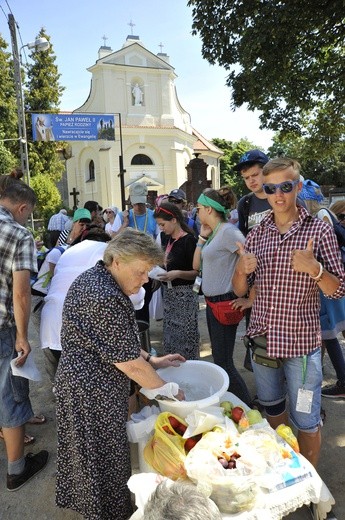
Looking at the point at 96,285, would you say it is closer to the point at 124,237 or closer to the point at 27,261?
the point at 124,237

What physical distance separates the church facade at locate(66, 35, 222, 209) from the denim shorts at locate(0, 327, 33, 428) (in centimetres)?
2718

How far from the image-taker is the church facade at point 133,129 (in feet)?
95.0

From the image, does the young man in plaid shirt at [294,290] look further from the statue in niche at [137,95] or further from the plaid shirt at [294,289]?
the statue in niche at [137,95]

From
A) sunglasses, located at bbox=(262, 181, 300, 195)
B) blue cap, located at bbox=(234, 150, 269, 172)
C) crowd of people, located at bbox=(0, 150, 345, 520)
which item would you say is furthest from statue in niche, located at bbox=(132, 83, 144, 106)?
sunglasses, located at bbox=(262, 181, 300, 195)

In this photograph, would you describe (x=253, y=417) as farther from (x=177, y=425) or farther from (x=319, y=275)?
(x=319, y=275)

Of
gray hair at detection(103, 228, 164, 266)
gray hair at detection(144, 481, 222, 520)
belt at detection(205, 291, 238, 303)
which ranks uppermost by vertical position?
gray hair at detection(103, 228, 164, 266)

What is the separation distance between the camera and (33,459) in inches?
105

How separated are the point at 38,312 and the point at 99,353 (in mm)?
1647

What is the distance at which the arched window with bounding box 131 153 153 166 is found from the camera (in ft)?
99.2

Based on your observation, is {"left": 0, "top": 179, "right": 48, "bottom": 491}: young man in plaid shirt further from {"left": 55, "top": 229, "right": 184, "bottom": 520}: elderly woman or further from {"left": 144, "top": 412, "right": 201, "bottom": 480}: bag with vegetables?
{"left": 144, "top": 412, "right": 201, "bottom": 480}: bag with vegetables

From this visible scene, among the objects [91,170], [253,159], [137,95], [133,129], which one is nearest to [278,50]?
[253,159]

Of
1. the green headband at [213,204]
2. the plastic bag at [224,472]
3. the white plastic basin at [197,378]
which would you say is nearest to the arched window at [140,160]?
the green headband at [213,204]

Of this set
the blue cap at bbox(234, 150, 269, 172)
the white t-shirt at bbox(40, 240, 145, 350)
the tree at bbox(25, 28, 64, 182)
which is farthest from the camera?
the tree at bbox(25, 28, 64, 182)

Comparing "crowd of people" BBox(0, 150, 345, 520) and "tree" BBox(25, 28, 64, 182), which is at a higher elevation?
"tree" BBox(25, 28, 64, 182)
